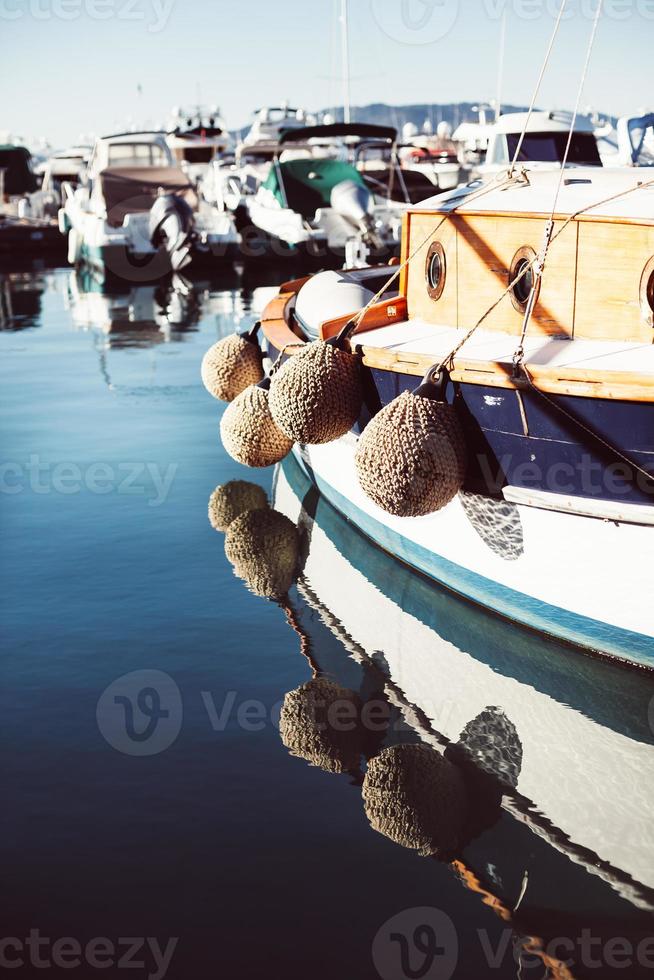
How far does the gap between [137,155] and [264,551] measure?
19556mm

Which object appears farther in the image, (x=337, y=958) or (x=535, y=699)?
(x=535, y=699)

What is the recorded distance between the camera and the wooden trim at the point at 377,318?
600cm

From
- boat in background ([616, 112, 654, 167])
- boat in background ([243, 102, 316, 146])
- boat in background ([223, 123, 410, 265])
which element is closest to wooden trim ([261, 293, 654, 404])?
boat in background ([616, 112, 654, 167])

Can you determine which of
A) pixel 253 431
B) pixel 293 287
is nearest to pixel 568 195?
pixel 253 431

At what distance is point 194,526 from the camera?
279 inches

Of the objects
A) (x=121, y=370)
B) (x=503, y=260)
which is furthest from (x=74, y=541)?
(x=121, y=370)

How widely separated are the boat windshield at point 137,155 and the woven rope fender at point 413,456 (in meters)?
20.6

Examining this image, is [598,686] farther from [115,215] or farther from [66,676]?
[115,215]

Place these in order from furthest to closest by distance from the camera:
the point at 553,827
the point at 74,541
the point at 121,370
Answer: the point at 121,370 < the point at 74,541 < the point at 553,827

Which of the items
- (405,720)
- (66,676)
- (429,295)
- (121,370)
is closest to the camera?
(405,720)

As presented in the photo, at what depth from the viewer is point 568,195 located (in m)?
5.18

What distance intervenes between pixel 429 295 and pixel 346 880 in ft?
11.2

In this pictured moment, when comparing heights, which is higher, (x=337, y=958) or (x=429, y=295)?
(x=429, y=295)

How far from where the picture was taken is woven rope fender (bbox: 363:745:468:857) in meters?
3.80
